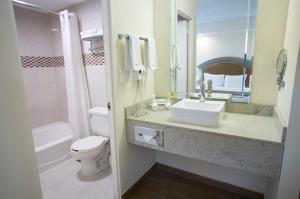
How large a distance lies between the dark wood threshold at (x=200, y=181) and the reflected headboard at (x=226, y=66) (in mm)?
1066

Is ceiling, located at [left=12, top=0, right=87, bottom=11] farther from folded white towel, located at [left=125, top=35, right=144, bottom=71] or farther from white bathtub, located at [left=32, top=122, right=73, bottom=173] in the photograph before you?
white bathtub, located at [left=32, top=122, right=73, bottom=173]

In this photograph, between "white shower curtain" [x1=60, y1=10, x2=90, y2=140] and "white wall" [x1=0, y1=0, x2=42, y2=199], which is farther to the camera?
"white shower curtain" [x1=60, y1=10, x2=90, y2=140]

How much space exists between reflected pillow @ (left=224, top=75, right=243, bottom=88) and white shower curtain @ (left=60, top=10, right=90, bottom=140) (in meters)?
1.88

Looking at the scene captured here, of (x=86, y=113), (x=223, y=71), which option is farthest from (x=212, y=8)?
(x=86, y=113)

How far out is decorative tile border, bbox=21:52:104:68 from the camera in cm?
246

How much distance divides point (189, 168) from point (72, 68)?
1985mm

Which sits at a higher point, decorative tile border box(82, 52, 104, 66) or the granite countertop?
decorative tile border box(82, 52, 104, 66)

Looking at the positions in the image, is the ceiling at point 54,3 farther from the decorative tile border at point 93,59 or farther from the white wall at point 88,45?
the decorative tile border at point 93,59

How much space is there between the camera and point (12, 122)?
76 centimetres

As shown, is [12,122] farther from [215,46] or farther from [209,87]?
[215,46]

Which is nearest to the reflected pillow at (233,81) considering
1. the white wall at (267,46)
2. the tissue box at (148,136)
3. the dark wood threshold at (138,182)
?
the white wall at (267,46)

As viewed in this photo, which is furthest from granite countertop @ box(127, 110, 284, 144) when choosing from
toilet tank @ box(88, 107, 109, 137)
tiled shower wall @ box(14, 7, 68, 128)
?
tiled shower wall @ box(14, 7, 68, 128)

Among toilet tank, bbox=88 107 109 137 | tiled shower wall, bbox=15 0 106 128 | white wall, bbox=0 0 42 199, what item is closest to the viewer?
white wall, bbox=0 0 42 199

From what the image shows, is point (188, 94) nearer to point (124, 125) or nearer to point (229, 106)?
point (229, 106)
